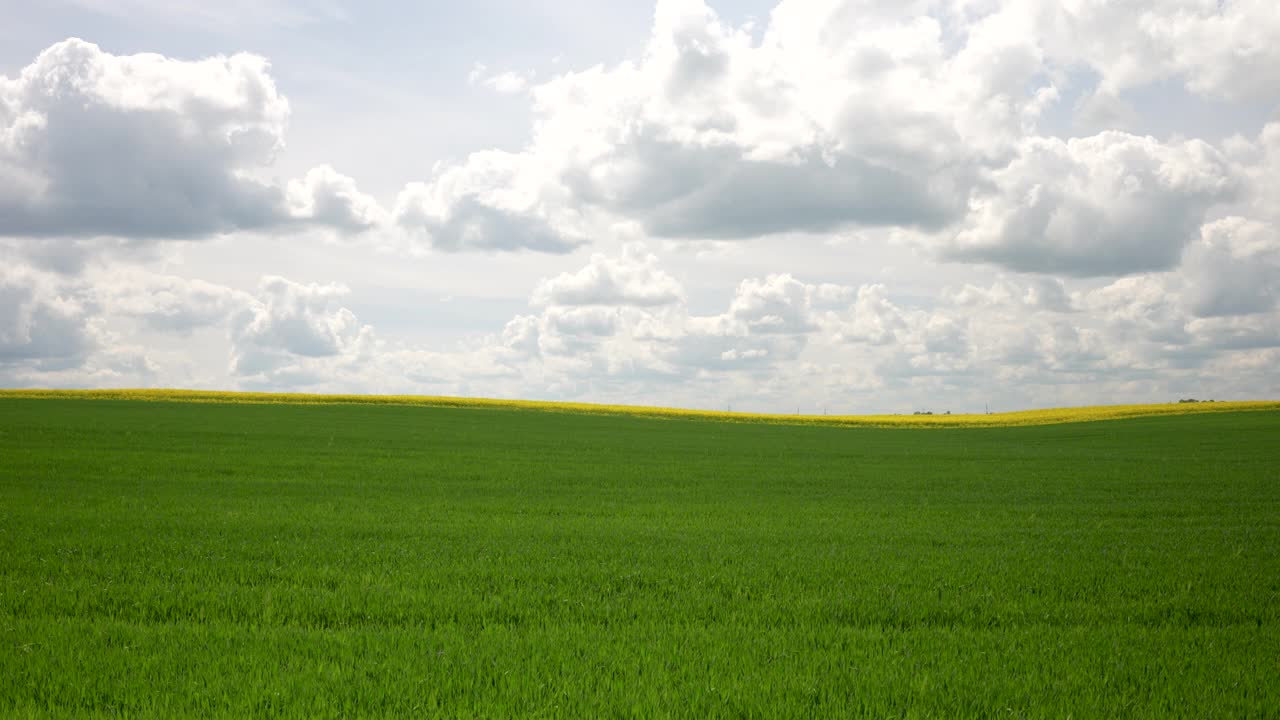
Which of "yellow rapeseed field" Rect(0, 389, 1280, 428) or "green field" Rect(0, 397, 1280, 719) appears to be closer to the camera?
"green field" Rect(0, 397, 1280, 719)

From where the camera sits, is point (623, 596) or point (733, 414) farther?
point (733, 414)

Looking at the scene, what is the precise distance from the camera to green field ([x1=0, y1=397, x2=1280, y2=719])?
22.5 feet

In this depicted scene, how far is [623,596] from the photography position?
10195 millimetres

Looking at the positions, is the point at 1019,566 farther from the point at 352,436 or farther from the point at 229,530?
the point at 352,436

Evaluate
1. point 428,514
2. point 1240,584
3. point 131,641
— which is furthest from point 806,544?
point 131,641

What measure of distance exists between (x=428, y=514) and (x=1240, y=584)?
14499 mm

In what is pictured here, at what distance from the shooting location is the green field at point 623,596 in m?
6.87

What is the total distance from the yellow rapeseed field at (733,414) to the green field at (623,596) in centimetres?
4470

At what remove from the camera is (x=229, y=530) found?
48.9 ft

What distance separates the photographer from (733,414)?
7400cm

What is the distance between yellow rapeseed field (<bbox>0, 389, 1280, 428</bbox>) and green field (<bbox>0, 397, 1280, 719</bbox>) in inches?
1760

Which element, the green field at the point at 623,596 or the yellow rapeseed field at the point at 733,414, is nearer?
the green field at the point at 623,596

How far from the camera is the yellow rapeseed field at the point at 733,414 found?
69250 millimetres

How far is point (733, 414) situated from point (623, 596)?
64.4 metres
